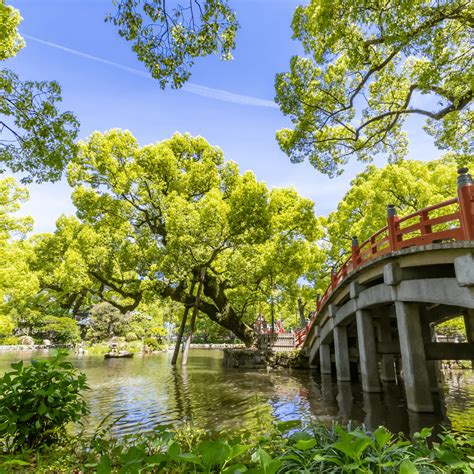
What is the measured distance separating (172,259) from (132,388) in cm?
776

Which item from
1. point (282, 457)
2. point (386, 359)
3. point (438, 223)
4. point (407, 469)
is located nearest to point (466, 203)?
point (438, 223)

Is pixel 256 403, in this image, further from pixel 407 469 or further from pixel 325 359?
pixel 407 469

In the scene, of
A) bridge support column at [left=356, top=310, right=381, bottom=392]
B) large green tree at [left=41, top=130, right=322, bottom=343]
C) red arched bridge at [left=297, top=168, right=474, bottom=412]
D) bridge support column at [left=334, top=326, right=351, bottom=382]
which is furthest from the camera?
large green tree at [left=41, top=130, right=322, bottom=343]

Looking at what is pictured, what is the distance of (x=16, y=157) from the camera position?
28.1 ft

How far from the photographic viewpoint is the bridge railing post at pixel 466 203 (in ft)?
21.3

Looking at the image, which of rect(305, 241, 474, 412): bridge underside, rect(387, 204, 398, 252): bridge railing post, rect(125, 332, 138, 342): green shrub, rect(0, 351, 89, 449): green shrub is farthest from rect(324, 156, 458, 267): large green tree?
rect(125, 332, 138, 342): green shrub

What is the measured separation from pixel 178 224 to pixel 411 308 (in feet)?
43.3

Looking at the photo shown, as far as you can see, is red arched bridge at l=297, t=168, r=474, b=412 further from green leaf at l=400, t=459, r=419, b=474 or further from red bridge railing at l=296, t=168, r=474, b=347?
green leaf at l=400, t=459, r=419, b=474

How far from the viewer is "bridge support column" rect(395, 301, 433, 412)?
26.0ft

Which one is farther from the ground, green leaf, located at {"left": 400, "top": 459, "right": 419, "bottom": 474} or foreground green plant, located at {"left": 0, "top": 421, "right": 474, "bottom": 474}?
green leaf, located at {"left": 400, "top": 459, "right": 419, "bottom": 474}

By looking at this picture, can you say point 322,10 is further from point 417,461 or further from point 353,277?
point 417,461

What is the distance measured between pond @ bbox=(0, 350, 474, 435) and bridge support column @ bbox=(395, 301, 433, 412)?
1.18 feet

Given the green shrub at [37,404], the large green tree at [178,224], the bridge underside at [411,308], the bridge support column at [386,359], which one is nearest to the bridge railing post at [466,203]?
the bridge underside at [411,308]

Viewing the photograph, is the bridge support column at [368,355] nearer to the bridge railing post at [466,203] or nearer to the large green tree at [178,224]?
the bridge railing post at [466,203]
